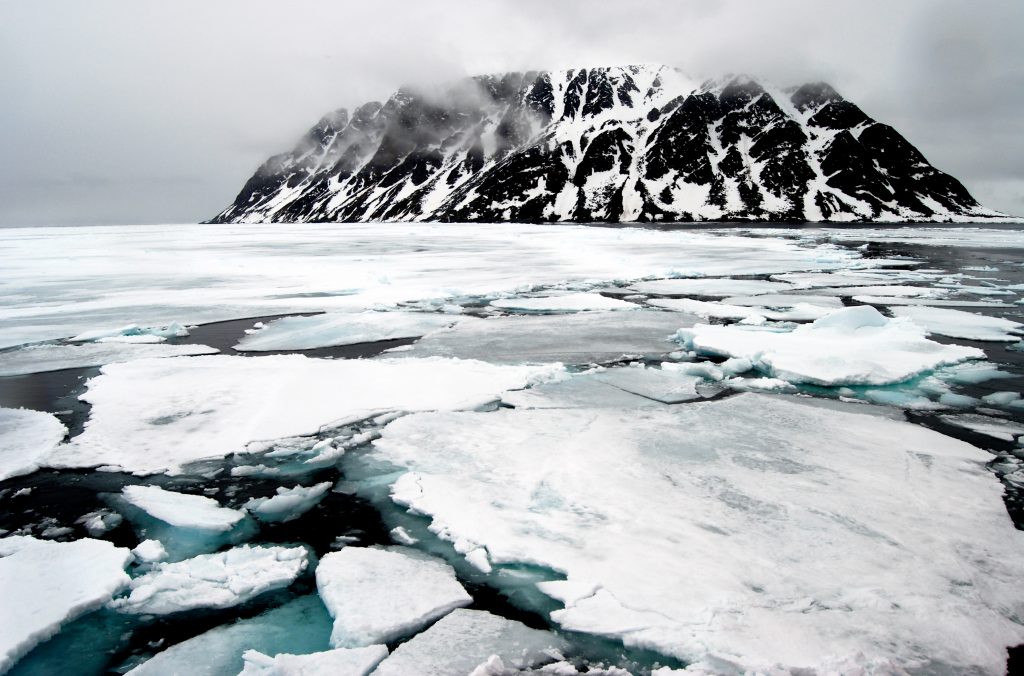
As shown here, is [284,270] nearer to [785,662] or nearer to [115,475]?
[115,475]

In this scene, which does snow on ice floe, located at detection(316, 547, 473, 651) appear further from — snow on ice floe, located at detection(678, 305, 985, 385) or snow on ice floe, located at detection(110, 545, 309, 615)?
snow on ice floe, located at detection(678, 305, 985, 385)

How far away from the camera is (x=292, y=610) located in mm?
3268

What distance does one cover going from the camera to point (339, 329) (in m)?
11.0

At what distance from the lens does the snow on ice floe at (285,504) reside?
4.32 meters

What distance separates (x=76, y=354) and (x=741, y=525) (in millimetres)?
9932

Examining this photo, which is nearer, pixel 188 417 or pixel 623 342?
pixel 188 417

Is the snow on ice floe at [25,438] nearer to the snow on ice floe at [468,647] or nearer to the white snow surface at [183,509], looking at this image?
the white snow surface at [183,509]

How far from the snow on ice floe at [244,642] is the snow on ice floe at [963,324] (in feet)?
36.4

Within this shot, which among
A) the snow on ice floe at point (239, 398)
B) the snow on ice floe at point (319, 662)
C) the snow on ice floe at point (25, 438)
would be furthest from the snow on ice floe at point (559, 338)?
the snow on ice floe at point (319, 662)

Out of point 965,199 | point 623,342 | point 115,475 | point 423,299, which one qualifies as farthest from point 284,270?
point 965,199

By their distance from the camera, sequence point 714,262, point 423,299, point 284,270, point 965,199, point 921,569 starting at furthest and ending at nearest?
1. point 965,199
2. point 714,262
3. point 284,270
4. point 423,299
5. point 921,569

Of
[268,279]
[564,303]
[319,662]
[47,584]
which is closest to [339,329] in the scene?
[564,303]

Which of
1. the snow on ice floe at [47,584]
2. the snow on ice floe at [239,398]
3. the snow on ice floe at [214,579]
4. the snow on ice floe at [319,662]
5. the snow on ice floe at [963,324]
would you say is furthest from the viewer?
the snow on ice floe at [963,324]

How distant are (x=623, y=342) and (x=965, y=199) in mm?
235646
